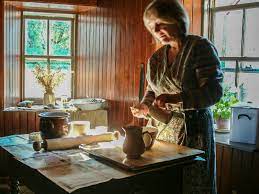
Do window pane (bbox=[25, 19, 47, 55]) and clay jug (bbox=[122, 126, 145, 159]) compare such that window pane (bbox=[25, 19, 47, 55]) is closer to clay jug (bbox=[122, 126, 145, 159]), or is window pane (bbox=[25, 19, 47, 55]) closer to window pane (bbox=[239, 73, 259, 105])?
window pane (bbox=[239, 73, 259, 105])

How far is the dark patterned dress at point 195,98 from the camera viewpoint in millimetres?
1880

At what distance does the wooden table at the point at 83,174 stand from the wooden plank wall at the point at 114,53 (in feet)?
6.39

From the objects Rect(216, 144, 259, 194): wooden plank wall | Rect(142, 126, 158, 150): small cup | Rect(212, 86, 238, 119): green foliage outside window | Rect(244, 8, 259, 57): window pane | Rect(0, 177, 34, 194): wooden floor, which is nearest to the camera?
Rect(142, 126, 158, 150): small cup

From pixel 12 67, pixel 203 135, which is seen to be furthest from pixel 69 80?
pixel 203 135

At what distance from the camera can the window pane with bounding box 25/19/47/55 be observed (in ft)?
14.1

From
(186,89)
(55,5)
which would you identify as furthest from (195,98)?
(55,5)

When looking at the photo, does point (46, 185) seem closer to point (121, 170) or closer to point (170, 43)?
point (121, 170)

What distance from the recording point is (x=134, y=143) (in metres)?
1.64

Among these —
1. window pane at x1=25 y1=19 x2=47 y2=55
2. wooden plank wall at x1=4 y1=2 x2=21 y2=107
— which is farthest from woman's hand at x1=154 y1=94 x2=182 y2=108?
window pane at x1=25 y1=19 x2=47 y2=55

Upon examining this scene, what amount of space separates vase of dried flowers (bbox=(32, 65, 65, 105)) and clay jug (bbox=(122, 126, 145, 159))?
8.33 feet

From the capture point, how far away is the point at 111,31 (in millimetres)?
3990

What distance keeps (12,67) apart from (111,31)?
45.2 inches

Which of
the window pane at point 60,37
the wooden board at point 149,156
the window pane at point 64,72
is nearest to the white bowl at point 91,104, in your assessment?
the window pane at point 64,72

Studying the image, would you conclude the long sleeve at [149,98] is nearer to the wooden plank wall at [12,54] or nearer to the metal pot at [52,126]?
the metal pot at [52,126]
